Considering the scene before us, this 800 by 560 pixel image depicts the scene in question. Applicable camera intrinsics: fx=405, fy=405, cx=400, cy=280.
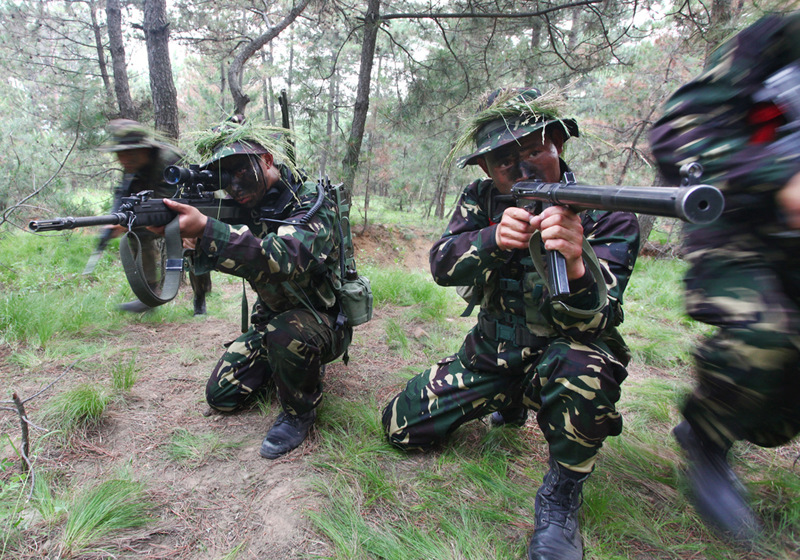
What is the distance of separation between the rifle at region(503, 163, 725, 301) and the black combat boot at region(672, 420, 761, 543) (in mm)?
831

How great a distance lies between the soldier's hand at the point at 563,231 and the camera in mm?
1738

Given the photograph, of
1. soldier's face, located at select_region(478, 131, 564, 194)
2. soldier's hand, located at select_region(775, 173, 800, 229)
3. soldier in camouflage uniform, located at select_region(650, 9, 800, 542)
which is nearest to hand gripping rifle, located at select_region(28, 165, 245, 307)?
soldier's face, located at select_region(478, 131, 564, 194)

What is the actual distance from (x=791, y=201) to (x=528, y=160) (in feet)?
4.27

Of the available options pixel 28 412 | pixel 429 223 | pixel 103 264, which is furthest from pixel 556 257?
pixel 429 223

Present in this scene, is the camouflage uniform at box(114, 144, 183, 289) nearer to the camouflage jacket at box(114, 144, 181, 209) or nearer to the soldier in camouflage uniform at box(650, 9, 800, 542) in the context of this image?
the camouflage jacket at box(114, 144, 181, 209)

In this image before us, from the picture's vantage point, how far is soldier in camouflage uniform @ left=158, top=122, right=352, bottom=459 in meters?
2.23

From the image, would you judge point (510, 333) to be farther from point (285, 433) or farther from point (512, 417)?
point (285, 433)

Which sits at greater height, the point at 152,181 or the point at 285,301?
the point at 152,181

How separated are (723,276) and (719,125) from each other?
533 millimetres

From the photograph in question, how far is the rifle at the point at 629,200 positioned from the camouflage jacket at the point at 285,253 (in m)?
1.25

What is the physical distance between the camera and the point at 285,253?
7.64ft

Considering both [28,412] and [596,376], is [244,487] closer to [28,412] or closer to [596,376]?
[28,412]

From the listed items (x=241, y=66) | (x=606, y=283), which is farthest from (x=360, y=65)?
(x=606, y=283)

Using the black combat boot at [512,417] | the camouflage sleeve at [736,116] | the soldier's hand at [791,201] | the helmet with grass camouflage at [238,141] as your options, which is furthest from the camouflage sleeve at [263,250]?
the soldier's hand at [791,201]
